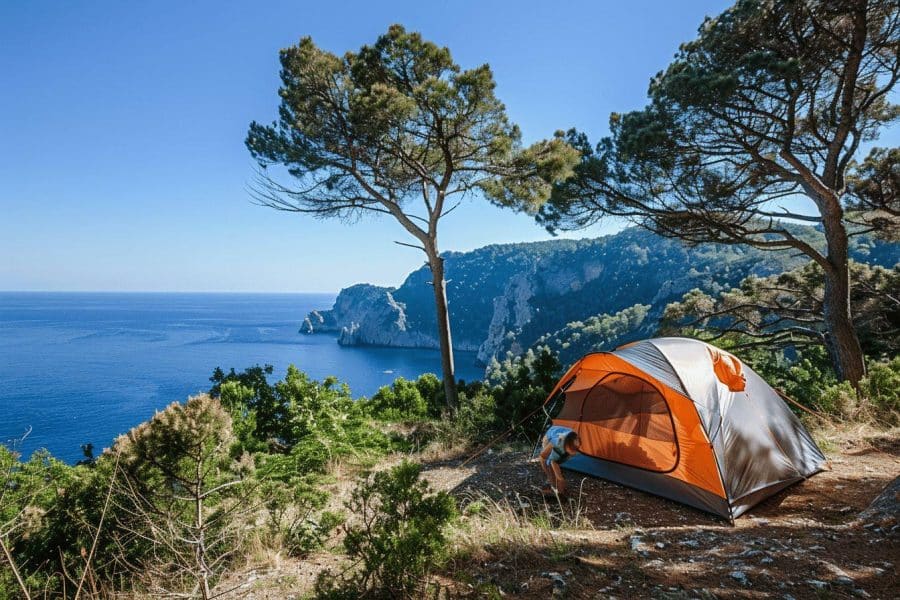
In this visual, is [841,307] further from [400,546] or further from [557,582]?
[400,546]

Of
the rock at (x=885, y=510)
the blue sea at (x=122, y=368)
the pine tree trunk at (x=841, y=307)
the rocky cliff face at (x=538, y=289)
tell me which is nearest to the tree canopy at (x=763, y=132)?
the pine tree trunk at (x=841, y=307)

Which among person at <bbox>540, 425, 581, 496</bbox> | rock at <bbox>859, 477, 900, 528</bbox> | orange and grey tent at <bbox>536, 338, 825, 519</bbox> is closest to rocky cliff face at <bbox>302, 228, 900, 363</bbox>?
orange and grey tent at <bbox>536, 338, 825, 519</bbox>

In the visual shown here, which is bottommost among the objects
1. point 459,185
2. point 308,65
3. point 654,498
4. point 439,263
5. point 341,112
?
point 654,498

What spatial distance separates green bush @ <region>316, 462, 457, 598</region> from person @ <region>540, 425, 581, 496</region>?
2187mm

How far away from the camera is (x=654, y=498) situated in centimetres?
439

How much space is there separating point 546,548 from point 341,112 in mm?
7728

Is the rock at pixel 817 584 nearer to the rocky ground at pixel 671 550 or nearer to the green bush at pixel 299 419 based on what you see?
the rocky ground at pixel 671 550

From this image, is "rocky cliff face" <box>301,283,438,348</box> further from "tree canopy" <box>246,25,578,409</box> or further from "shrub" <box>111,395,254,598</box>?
"shrub" <box>111,395,254,598</box>

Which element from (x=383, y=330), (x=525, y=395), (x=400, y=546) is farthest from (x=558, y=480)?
(x=383, y=330)

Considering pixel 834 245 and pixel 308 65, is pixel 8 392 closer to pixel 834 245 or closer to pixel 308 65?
pixel 308 65

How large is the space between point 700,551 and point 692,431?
5.22 ft

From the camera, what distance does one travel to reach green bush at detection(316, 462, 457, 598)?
7.17 ft

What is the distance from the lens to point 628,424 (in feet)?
16.3

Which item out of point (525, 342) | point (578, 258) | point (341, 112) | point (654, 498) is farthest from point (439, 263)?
point (578, 258)
